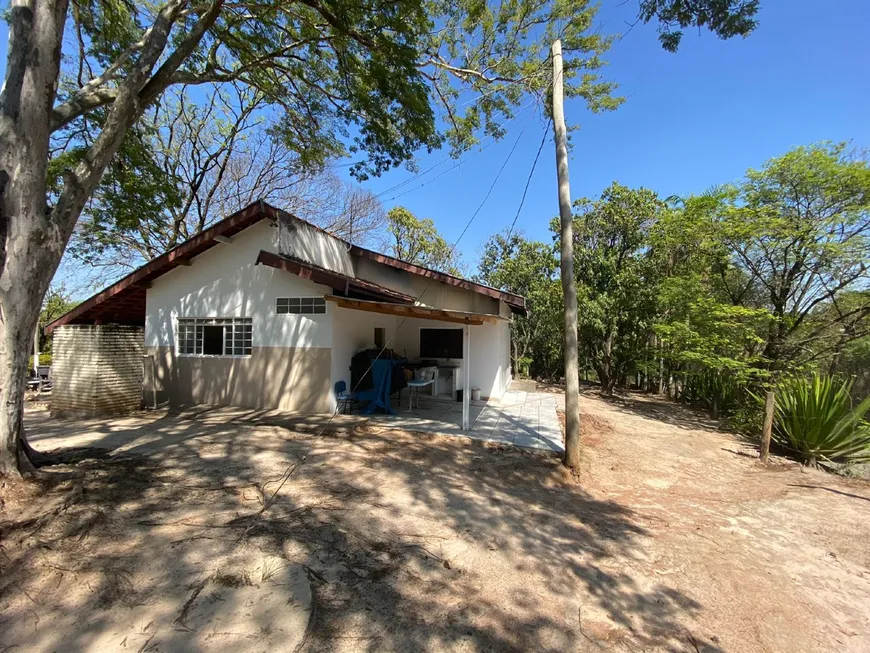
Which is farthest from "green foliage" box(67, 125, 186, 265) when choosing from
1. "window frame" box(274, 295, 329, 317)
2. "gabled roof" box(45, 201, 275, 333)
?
"window frame" box(274, 295, 329, 317)

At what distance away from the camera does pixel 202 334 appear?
9.05 meters

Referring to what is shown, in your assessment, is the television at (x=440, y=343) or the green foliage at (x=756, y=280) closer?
the green foliage at (x=756, y=280)

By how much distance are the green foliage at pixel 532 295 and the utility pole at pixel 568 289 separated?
8700 mm

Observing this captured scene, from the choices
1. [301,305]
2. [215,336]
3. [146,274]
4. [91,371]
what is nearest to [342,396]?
[301,305]

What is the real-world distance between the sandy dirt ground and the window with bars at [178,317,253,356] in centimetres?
320

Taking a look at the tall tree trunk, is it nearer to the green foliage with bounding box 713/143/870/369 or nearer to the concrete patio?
the concrete patio

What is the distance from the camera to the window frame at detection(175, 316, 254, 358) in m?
8.61

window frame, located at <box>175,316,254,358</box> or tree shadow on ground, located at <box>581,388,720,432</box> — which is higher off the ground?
window frame, located at <box>175,316,254,358</box>

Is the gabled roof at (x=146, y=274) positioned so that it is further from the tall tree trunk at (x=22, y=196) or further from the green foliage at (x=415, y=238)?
the green foliage at (x=415, y=238)

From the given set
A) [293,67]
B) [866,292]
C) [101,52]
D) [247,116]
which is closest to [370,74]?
[293,67]

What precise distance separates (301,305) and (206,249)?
2.91 meters

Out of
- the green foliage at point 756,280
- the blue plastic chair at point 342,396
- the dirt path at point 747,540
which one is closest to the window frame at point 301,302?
the blue plastic chair at point 342,396

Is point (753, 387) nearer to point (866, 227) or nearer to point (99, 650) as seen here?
point (866, 227)

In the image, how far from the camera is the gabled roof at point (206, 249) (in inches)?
296
